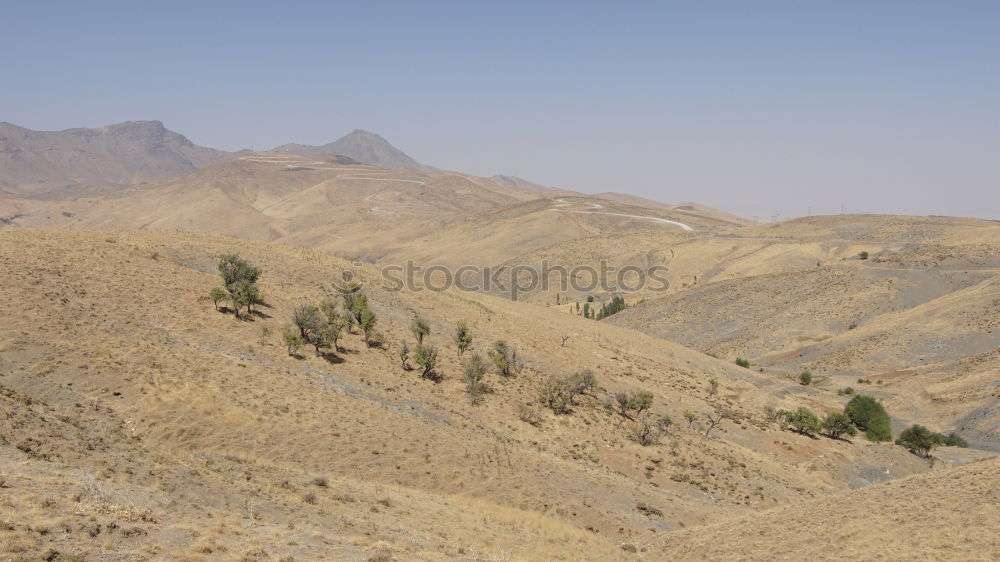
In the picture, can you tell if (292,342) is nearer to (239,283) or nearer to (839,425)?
(239,283)

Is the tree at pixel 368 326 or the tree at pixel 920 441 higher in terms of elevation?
the tree at pixel 368 326

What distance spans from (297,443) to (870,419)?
37507 millimetres

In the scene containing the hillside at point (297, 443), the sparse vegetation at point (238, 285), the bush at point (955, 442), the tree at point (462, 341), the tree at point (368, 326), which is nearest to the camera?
the hillside at point (297, 443)

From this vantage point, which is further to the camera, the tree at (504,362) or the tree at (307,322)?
the tree at (504,362)

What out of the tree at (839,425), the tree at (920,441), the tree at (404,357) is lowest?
the tree at (920,441)

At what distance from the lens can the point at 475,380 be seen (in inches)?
1207

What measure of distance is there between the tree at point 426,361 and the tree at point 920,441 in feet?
102

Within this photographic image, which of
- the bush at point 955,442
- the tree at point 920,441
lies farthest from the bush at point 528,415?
the bush at point 955,442

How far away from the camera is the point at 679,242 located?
408 feet

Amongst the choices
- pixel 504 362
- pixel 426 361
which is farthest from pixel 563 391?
pixel 426 361

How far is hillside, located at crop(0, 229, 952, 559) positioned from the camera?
A: 1351 centimetres

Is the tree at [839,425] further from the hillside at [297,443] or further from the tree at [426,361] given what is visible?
the tree at [426,361]

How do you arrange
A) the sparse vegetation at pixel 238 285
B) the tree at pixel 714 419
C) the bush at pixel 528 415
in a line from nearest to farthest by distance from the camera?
the bush at pixel 528 415
the sparse vegetation at pixel 238 285
the tree at pixel 714 419

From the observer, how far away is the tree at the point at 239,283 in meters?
30.9
